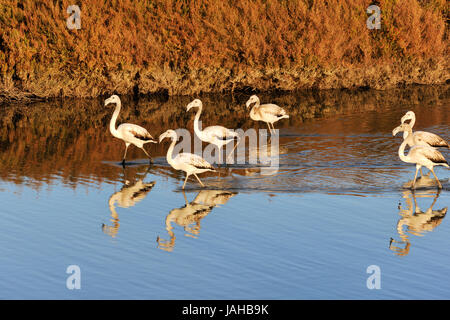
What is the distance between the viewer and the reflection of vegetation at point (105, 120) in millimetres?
15266

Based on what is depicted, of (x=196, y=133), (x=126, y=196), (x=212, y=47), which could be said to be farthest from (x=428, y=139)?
(x=212, y=47)

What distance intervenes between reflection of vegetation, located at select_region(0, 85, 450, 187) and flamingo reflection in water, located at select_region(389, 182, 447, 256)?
153 inches

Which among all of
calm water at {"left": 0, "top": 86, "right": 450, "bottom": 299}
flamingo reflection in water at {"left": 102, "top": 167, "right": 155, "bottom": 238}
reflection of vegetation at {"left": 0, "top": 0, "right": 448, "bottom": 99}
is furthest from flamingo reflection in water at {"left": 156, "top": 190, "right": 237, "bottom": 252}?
reflection of vegetation at {"left": 0, "top": 0, "right": 448, "bottom": 99}

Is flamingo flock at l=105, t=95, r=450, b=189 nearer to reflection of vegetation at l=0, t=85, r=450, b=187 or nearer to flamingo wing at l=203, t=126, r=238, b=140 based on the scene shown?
flamingo wing at l=203, t=126, r=238, b=140

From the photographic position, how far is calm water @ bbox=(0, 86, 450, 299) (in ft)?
28.9

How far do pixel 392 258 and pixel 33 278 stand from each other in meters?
4.10

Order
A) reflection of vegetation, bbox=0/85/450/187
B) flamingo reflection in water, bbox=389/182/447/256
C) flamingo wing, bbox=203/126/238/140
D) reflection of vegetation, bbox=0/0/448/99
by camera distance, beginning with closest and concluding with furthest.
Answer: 1. flamingo reflection in water, bbox=389/182/447/256
2. reflection of vegetation, bbox=0/85/450/187
3. flamingo wing, bbox=203/126/238/140
4. reflection of vegetation, bbox=0/0/448/99

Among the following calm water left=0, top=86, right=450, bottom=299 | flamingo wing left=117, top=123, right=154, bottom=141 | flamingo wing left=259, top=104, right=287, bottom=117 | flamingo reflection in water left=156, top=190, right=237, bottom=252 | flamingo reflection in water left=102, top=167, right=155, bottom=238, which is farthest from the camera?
flamingo wing left=259, top=104, right=287, bottom=117

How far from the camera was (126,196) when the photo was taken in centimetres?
1297

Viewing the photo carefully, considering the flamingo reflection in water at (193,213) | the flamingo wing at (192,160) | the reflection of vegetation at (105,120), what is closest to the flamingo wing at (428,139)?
the reflection of vegetation at (105,120)

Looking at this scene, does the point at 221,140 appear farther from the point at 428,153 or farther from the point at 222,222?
the point at 222,222

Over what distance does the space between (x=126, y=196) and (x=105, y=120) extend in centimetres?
843
